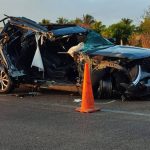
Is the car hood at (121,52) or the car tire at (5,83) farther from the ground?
the car hood at (121,52)

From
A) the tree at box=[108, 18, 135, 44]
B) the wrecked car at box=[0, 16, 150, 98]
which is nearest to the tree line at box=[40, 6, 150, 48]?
the tree at box=[108, 18, 135, 44]

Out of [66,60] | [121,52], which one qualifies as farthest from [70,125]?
[66,60]

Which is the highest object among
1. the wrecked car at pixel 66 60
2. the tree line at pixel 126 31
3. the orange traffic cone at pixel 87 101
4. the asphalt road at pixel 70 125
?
the tree line at pixel 126 31

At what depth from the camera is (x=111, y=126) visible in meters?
8.48

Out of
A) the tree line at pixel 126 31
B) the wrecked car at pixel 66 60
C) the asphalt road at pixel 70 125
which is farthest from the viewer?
the tree line at pixel 126 31

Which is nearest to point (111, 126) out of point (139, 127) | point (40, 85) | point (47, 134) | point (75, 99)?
point (139, 127)

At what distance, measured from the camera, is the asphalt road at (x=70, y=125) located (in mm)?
7211

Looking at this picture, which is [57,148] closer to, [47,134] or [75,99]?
[47,134]

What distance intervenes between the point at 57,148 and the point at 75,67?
18.1 feet

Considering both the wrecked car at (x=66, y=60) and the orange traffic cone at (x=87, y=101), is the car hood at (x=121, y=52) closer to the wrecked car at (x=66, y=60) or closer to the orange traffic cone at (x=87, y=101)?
the wrecked car at (x=66, y=60)

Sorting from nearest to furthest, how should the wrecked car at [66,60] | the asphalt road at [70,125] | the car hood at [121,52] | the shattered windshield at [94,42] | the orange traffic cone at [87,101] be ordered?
1. the asphalt road at [70,125]
2. the orange traffic cone at [87,101]
3. the car hood at [121,52]
4. the wrecked car at [66,60]
5. the shattered windshield at [94,42]

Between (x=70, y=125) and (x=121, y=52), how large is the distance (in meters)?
3.24

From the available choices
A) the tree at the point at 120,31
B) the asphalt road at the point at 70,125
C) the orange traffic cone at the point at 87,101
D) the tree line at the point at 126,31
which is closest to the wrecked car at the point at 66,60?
the asphalt road at the point at 70,125

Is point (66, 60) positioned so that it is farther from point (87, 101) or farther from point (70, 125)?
point (70, 125)
